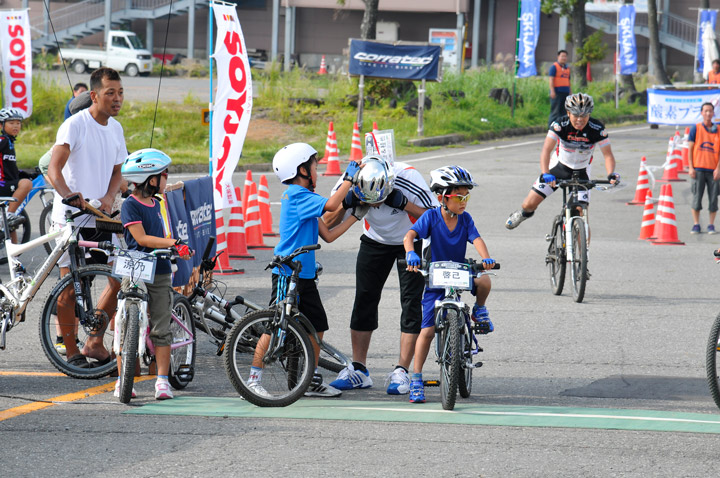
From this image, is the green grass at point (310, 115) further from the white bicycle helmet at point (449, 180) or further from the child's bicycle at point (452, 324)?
the child's bicycle at point (452, 324)

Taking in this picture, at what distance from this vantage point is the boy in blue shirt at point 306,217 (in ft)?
23.0

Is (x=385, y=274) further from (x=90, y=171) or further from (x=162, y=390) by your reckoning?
(x=90, y=171)

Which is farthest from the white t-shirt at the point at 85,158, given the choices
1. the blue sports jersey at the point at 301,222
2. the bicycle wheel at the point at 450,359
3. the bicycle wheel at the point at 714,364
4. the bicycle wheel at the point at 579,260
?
the bicycle wheel at the point at 579,260

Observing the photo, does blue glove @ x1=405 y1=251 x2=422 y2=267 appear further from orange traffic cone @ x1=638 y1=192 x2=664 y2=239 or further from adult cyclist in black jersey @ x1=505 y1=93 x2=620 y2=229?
orange traffic cone @ x1=638 y1=192 x2=664 y2=239

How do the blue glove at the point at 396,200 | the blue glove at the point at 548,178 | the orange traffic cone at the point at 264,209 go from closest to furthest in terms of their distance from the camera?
the blue glove at the point at 396,200, the blue glove at the point at 548,178, the orange traffic cone at the point at 264,209

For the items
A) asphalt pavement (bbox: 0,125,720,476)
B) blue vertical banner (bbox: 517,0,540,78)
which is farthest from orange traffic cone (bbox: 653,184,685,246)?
blue vertical banner (bbox: 517,0,540,78)

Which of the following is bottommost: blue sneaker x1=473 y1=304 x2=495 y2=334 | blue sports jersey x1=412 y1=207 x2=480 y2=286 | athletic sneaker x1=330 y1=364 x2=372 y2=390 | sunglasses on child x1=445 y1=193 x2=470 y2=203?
athletic sneaker x1=330 y1=364 x2=372 y2=390

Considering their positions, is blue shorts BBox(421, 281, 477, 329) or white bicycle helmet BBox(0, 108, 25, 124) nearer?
blue shorts BBox(421, 281, 477, 329)

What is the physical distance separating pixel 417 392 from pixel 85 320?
2452 millimetres

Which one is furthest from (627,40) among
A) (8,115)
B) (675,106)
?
(8,115)

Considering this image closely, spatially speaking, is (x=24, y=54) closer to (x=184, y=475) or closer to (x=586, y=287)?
(x=586, y=287)

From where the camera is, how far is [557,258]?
11164mm

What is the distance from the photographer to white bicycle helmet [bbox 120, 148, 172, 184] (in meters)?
7.01

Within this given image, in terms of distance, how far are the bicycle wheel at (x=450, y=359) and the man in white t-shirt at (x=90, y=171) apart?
247 cm
